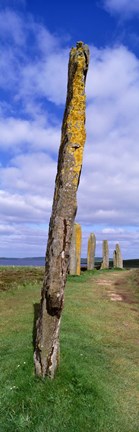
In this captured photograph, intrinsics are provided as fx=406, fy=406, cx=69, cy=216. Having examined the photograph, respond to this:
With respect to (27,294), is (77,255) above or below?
above

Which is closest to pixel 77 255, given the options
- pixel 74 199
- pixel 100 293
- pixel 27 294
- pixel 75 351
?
pixel 100 293

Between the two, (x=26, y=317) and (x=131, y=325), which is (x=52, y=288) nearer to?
(x=26, y=317)

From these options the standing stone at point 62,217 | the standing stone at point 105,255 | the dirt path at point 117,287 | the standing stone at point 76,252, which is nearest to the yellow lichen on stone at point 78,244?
the standing stone at point 76,252

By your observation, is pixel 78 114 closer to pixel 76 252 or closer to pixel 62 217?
pixel 62 217

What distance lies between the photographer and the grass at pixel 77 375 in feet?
28.3

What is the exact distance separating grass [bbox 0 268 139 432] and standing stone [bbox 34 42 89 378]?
613 mm

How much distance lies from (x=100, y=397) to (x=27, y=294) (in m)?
10.5

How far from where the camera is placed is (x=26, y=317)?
15242mm

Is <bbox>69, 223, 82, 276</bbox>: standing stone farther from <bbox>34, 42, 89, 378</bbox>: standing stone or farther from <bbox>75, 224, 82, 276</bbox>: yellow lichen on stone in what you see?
<bbox>34, 42, 89, 378</bbox>: standing stone

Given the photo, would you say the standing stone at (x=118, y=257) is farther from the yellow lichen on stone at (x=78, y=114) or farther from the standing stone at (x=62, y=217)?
the yellow lichen on stone at (x=78, y=114)

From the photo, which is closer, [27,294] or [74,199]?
[74,199]

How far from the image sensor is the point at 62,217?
974 centimetres

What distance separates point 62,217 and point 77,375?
3.95m

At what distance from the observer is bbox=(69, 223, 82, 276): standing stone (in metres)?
28.0
